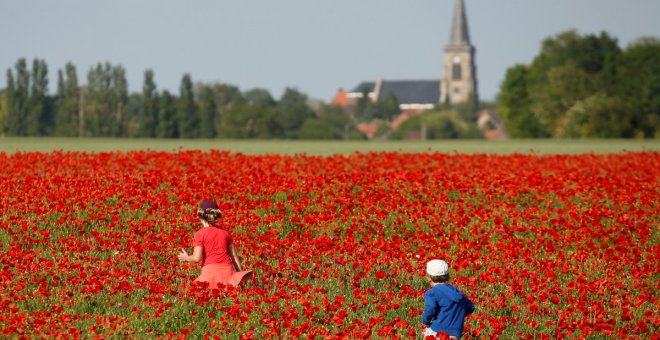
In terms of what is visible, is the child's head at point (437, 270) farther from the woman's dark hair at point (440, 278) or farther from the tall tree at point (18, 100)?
the tall tree at point (18, 100)

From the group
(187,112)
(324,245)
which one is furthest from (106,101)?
(324,245)

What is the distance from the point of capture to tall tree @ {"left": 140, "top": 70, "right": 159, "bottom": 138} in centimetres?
11131

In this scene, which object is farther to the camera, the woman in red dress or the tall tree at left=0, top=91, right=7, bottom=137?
the tall tree at left=0, top=91, right=7, bottom=137

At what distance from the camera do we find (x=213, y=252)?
13539 mm

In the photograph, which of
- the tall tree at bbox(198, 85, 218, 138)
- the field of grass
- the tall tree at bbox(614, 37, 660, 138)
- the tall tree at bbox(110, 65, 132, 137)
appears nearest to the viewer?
the field of grass

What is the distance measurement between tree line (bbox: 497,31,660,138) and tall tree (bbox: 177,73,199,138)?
40.1 meters

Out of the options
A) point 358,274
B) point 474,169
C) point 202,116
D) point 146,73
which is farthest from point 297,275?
point 202,116

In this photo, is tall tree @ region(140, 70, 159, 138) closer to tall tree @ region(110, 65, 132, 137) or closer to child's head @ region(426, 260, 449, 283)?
tall tree @ region(110, 65, 132, 137)

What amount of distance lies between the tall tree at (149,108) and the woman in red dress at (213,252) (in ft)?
325

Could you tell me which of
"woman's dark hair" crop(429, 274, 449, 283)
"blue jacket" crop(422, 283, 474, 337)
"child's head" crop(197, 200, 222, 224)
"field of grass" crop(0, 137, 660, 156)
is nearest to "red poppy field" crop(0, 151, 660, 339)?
"blue jacket" crop(422, 283, 474, 337)

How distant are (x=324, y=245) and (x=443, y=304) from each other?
7505 millimetres

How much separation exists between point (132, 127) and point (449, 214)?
97500 mm

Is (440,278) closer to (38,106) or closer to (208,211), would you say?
(208,211)

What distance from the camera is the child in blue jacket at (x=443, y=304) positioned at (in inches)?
440
